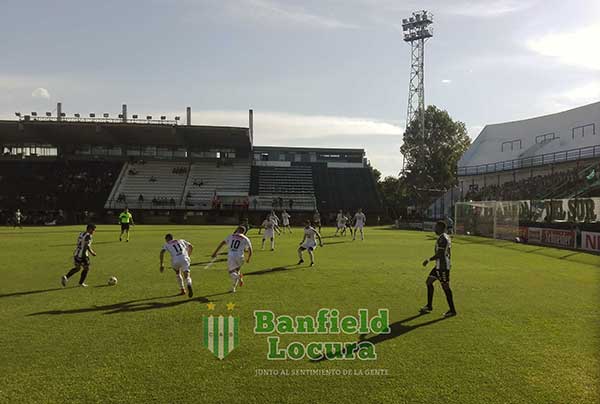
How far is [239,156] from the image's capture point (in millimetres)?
65188

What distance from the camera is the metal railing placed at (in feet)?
153

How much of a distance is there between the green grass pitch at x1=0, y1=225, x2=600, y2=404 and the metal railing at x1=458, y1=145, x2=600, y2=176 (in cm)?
3677

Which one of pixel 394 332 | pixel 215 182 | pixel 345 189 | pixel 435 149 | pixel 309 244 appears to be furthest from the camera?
pixel 435 149

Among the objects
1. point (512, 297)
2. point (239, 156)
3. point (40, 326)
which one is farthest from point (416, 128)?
point (40, 326)

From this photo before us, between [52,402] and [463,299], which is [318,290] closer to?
[463,299]

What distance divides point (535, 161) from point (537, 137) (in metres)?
7.57

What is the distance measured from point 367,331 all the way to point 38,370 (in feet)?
17.8

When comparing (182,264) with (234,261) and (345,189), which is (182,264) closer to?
(234,261)

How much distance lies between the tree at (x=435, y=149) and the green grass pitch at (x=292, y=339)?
2408 inches

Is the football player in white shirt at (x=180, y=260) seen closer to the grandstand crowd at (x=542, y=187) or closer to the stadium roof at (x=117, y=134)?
the grandstand crowd at (x=542, y=187)

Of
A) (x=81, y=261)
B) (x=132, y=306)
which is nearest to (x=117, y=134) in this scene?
(x=81, y=261)

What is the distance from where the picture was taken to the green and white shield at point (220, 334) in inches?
304

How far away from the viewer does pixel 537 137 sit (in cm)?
5981

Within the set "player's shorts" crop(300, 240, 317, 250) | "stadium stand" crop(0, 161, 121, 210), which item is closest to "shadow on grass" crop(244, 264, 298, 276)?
"player's shorts" crop(300, 240, 317, 250)
